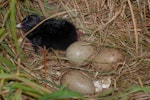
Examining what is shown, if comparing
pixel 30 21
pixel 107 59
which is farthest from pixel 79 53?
pixel 30 21

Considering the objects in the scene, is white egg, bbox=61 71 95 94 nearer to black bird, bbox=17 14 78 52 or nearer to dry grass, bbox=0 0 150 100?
dry grass, bbox=0 0 150 100

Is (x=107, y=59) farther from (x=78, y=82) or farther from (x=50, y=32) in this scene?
(x=50, y=32)

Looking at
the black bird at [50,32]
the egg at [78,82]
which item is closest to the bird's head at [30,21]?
the black bird at [50,32]

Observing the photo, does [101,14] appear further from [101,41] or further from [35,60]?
[35,60]

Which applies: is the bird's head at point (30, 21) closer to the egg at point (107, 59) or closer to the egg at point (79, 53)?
the egg at point (79, 53)

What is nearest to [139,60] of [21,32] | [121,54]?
[121,54]

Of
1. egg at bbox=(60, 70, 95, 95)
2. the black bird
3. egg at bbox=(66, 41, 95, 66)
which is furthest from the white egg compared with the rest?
the black bird

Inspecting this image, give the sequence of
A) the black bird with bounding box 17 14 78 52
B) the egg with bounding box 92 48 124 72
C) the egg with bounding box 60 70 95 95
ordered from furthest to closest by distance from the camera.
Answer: the black bird with bounding box 17 14 78 52 → the egg with bounding box 92 48 124 72 → the egg with bounding box 60 70 95 95
